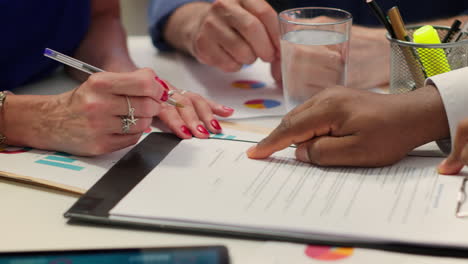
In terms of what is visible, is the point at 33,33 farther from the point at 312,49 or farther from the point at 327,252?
the point at 327,252

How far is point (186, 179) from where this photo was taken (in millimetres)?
644

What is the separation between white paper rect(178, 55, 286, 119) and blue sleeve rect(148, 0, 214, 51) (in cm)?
9

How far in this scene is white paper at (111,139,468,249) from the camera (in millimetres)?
535

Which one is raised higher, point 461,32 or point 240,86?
point 461,32

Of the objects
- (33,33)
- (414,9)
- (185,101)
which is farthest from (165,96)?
(414,9)

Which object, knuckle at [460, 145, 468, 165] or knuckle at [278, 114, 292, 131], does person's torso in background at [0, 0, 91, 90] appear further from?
knuckle at [460, 145, 468, 165]

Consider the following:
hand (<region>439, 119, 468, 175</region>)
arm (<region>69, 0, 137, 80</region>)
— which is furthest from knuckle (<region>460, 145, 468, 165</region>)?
arm (<region>69, 0, 137, 80</region>)

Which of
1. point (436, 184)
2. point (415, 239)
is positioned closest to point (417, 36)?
point (436, 184)

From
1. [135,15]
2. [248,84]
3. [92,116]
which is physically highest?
[92,116]

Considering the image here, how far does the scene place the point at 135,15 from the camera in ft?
8.93

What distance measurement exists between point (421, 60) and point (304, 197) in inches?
12.2

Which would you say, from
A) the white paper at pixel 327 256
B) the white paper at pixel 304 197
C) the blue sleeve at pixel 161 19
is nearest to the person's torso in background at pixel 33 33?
the blue sleeve at pixel 161 19

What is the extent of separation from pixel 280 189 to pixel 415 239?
162mm

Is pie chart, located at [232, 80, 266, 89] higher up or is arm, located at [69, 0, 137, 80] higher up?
arm, located at [69, 0, 137, 80]
